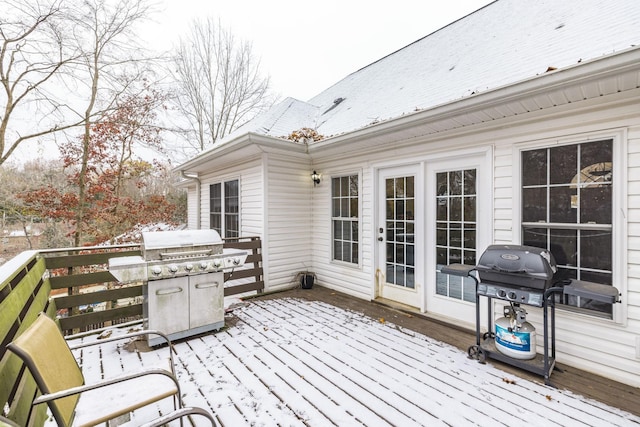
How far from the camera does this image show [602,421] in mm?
1965

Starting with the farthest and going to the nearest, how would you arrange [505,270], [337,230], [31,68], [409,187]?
[31,68]
[337,230]
[409,187]
[505,270]

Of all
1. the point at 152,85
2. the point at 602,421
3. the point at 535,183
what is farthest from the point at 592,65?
the point at 152,85

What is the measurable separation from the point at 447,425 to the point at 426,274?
7.04 ft

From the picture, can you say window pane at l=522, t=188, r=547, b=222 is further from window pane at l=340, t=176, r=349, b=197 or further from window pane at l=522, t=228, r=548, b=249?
window pane at l=340, t=176, r=349, b=197

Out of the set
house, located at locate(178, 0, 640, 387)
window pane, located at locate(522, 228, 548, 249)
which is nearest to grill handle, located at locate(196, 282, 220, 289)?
house, located at locate(178, 0, 640, 387)

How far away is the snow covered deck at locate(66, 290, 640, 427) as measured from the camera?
6.61 ft

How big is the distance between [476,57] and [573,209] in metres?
2.84

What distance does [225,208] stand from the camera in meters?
6.52

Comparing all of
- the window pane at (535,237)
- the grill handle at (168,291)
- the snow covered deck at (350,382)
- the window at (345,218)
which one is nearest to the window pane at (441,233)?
the window pane at (535,237)

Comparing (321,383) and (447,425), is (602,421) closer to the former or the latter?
(447,425)

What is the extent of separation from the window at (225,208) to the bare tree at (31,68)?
3.84 m

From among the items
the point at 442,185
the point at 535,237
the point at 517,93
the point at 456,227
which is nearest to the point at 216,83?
the point at 442,185

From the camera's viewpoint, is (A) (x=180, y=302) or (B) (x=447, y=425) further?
(A) (x=180, y=302)

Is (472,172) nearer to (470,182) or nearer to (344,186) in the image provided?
(470,182)
